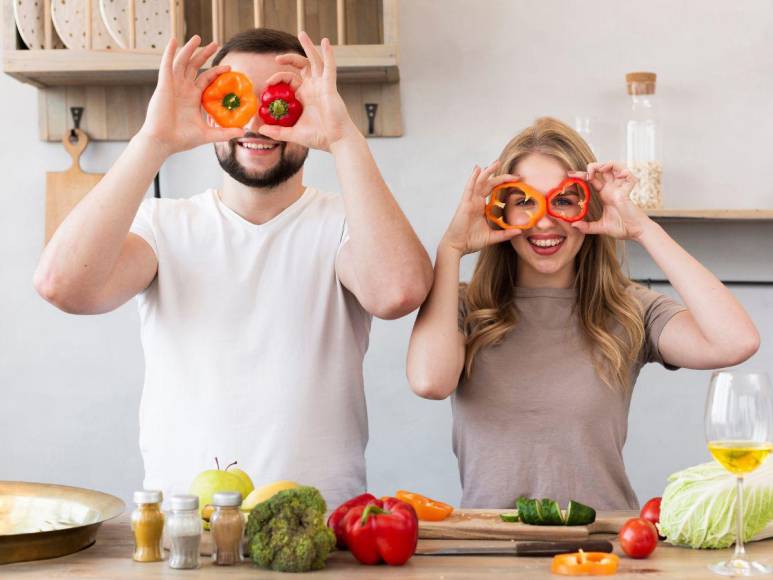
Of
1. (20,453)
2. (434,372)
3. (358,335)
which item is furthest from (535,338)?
(20,453)

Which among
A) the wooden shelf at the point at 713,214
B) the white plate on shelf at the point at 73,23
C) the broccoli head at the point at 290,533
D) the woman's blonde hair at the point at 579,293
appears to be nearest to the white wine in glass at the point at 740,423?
the broccoli head at the point at 290,533

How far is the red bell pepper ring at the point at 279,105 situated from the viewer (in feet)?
6.10

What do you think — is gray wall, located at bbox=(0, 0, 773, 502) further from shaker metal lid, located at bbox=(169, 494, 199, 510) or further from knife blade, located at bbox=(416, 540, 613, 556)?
shaker metal lid, located at bbox=(169, 494, 199, 510)

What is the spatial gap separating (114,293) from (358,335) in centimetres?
47

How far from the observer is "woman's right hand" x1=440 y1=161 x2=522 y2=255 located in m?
1.93

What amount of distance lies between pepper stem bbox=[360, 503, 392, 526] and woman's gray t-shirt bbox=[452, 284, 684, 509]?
54 centimetres

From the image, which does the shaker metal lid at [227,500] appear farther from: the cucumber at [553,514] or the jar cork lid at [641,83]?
the jar cork lid at [641,83]

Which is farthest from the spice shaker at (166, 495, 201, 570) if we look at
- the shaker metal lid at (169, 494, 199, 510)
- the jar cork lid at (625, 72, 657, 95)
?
the jar cork lid at (625, 72, 657, 95)

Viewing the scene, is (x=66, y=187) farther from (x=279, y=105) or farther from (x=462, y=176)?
(x=279, y=105)

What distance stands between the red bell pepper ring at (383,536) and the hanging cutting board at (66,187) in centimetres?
186

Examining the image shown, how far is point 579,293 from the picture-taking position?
200cm

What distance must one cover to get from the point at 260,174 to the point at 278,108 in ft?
0.46

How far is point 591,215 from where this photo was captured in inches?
78.4

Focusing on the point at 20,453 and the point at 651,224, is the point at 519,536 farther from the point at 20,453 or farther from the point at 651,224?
the point at 20,453
